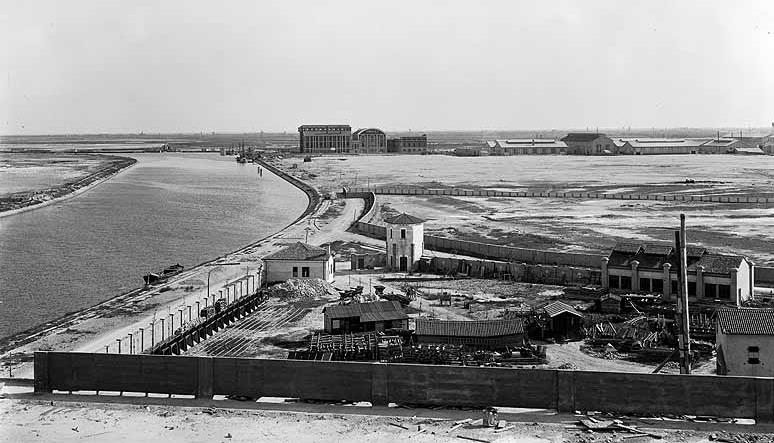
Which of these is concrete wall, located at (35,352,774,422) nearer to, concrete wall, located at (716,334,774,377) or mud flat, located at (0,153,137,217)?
concrete wall, located at (716,334,774,377)

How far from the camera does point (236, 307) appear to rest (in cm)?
3550

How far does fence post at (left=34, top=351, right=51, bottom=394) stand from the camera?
2231cm

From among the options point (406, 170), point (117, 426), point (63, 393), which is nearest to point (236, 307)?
point (63, 393)

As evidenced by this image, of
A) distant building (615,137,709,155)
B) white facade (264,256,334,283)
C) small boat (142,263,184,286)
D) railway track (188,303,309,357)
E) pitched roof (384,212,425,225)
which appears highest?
distant building (615,137,709,155)

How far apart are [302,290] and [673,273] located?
611 inches

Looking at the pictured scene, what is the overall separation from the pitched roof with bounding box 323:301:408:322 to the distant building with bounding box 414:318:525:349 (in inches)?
114

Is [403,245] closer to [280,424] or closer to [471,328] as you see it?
[471,328]

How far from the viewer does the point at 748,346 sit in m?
25.0

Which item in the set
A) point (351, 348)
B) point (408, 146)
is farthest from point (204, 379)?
point (408, 146)

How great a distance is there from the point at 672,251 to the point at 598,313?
5.22 meters

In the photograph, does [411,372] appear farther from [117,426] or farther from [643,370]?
[643,370]

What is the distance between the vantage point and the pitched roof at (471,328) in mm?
29056

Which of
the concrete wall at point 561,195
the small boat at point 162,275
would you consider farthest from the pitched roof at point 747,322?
the concrete wall at point 561,195

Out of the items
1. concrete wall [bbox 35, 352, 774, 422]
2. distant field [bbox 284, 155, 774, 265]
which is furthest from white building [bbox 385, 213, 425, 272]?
concrete wall [bbox 35, 352, 774, 422]
